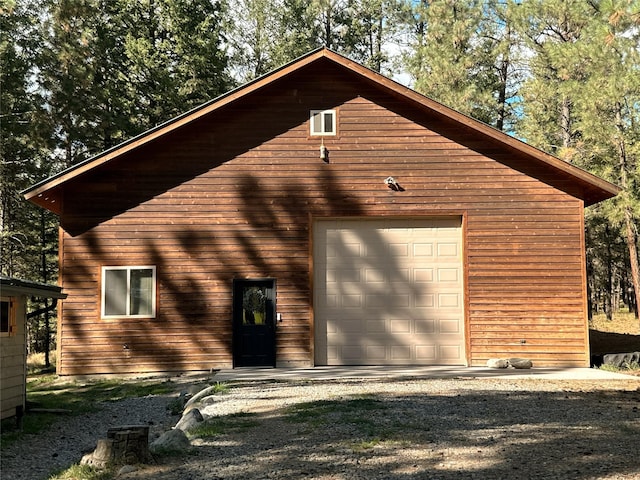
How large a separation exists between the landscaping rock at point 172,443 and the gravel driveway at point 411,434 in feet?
0.45

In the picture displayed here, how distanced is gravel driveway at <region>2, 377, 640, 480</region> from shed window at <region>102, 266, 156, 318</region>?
164 inches

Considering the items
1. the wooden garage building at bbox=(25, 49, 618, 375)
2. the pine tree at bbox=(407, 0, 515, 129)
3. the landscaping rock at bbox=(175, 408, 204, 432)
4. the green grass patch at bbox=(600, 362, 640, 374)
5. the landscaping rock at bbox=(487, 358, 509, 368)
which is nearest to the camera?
the landscaping rock at bbox=(175, 408, 204, 432)

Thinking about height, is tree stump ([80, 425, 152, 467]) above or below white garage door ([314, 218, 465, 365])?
below

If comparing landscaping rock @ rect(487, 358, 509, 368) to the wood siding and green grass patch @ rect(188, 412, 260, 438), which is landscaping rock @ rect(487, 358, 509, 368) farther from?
green grass patch @ rect(188, 412, 260, 438)

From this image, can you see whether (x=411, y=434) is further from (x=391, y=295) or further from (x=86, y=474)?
(x=391, y=295)

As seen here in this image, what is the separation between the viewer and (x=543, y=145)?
29172 mm

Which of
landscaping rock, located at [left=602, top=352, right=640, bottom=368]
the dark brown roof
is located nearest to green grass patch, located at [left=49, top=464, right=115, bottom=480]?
the dark brown roof

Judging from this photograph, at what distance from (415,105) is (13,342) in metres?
10.4

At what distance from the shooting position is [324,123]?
54.2 ft

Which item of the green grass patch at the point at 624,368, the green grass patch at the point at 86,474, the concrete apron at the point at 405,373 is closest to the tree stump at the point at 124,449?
the green grass patch at the point at 86,474

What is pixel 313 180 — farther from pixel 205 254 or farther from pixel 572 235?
pixel 572 235

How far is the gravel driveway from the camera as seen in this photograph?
21.6 ft

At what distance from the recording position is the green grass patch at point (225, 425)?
8312mm

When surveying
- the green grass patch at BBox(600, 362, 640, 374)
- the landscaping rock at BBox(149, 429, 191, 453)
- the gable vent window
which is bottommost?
the green grass patch at BBox(600, 362, 640, 374)
